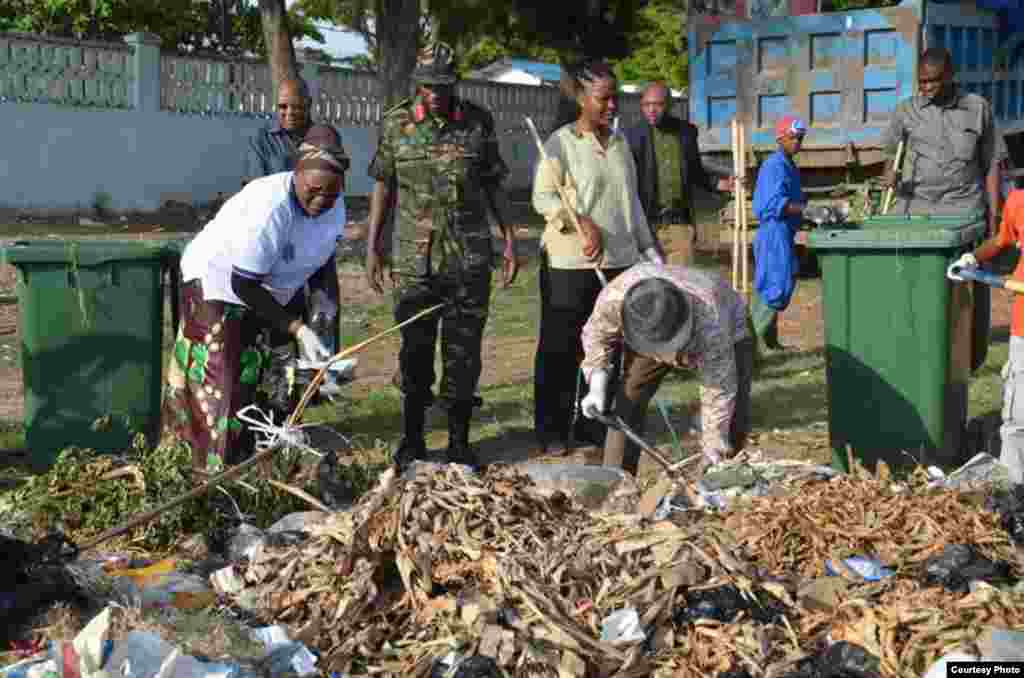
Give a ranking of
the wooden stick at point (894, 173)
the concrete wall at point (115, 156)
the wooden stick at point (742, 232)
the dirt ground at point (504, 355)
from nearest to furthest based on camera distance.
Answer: the dirt ground at point (504, 355)
the wooden stick at point (894, 173)
the wooden stick at point (742, 232)
the concrete wall at point (115, 156)

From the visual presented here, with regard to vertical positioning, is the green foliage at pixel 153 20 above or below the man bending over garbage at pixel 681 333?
above

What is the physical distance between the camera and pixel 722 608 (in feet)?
14.6

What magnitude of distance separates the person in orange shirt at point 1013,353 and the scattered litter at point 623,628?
248 cm

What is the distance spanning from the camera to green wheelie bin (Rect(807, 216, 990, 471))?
22.8ft

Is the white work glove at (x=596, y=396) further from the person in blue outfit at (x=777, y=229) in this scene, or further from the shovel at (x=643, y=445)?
the person in blue outfit at (x=777, y=229)

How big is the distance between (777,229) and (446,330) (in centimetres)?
344

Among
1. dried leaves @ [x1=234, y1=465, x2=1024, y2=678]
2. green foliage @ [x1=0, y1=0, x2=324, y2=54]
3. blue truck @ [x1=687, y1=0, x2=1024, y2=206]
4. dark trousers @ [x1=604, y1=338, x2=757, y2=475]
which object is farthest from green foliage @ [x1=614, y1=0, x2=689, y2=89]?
dried leaves @ [x1=234, y1=465, x2=1024, y2=678]

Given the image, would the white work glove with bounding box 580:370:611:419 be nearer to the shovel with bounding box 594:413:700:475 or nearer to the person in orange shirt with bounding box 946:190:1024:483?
the shovel with bounding box 594:413:700:475

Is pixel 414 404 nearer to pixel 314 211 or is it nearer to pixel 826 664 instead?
pixel 314 211

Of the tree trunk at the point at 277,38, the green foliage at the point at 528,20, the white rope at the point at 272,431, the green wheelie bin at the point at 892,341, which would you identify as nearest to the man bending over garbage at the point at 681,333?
the green wheelie bin at the point at 892,341

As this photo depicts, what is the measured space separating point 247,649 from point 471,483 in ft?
2.90

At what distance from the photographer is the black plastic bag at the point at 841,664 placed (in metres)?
4.16

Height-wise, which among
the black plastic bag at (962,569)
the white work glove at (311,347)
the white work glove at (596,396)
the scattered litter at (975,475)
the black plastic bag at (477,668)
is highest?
the white work glove at (311,347)

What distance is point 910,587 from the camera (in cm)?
465
